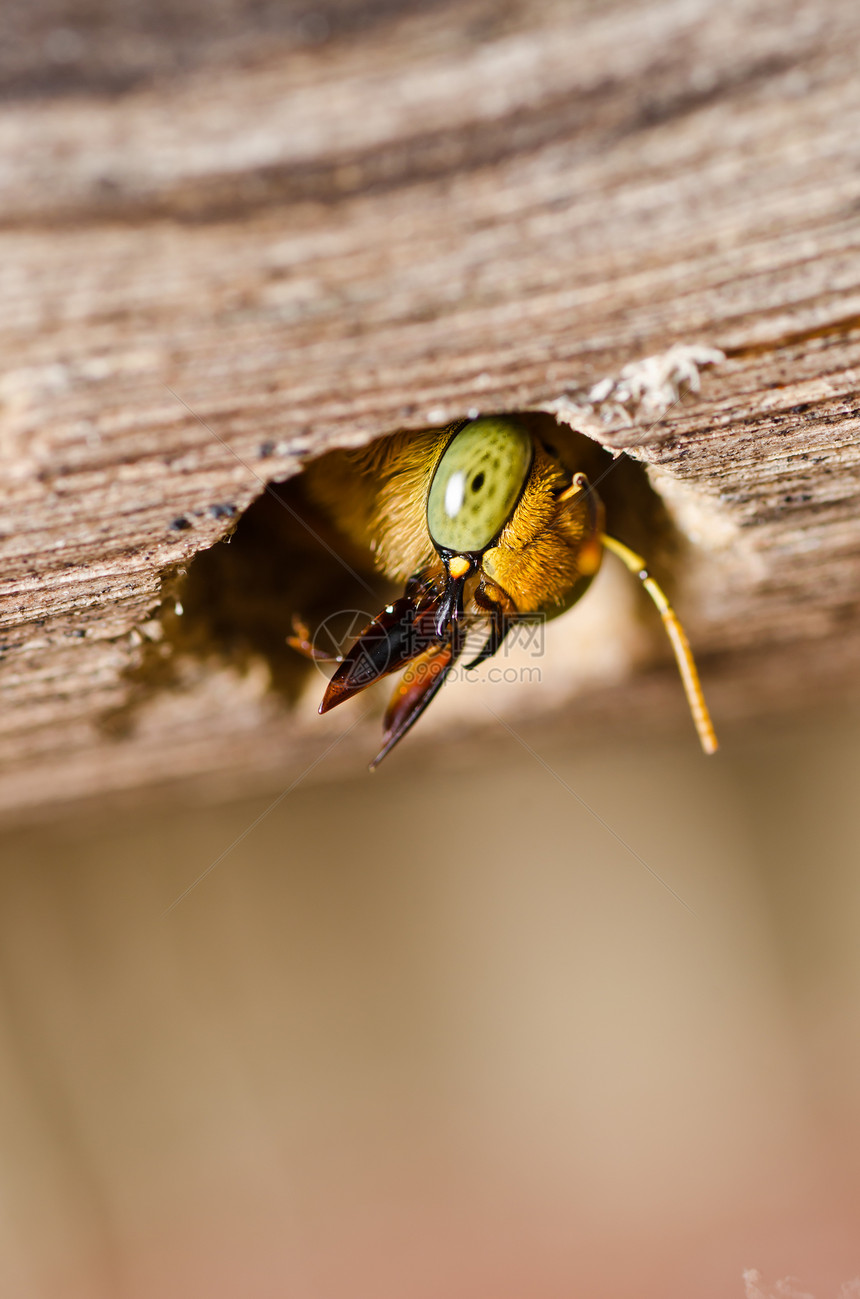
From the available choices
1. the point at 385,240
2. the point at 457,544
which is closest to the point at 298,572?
the point at 457,544

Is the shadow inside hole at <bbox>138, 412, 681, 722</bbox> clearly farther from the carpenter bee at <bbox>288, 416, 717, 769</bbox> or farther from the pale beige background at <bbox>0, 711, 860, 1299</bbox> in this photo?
the pale beige background at <bbox>0, 711, 860, 1299</bbox>

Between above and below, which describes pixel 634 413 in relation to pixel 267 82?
below

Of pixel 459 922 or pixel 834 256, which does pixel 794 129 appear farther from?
pixel 459 922

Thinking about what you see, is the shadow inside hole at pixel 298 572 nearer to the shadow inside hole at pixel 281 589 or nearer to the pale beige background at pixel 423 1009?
the shadow inside hole at pixel 281 589

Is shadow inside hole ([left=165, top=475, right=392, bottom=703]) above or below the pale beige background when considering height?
above

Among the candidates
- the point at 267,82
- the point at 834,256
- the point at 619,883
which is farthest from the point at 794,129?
the point at 619,883

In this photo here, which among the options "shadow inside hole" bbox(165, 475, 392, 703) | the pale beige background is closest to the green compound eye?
"shadow inside hole" bbox(165, 475, 392, 703)
